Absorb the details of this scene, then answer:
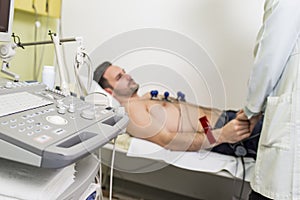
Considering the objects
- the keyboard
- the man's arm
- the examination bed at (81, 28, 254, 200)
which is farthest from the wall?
the keyboard

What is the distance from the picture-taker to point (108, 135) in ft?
2.46

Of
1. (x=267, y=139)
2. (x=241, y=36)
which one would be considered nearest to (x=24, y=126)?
(x=267, y=139)

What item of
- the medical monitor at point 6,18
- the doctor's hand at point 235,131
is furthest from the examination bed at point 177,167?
the medical monitor at point 6,18

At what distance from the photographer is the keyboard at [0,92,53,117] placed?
71 centimetres

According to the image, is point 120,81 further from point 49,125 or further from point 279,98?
point 49,125

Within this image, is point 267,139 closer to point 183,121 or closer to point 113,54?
point 183,121

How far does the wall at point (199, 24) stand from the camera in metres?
2.12

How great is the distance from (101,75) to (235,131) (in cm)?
90

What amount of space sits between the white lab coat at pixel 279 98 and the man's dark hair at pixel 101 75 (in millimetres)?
1025

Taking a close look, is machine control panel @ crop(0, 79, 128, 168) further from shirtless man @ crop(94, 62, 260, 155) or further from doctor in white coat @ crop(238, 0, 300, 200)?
shirtless man @ crop(94, 62, 260, 155)

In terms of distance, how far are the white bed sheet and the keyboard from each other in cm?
86

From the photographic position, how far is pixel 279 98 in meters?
1.12

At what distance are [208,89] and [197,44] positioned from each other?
1.11 ft

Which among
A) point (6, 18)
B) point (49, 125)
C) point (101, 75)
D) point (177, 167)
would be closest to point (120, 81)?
point (101, 75)
